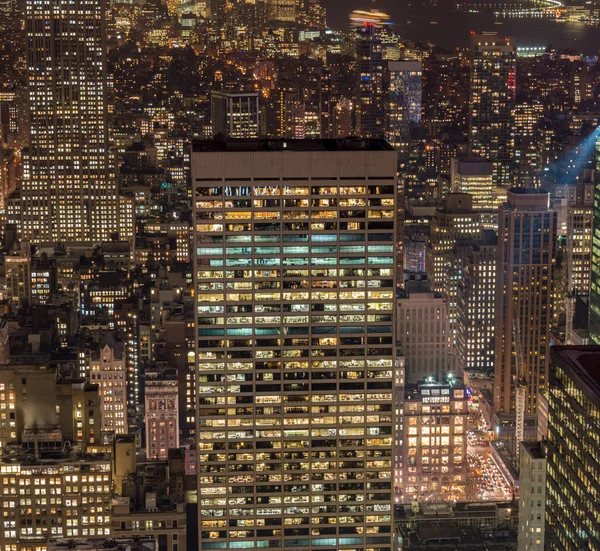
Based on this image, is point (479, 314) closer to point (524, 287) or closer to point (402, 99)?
point (524, 287)

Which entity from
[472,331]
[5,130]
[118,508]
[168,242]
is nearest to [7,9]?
[5,130]

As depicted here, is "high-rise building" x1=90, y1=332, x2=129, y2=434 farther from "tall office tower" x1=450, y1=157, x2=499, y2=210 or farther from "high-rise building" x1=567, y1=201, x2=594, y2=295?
"tall office tower" x1=450, y1=157, x2=499, y2=210

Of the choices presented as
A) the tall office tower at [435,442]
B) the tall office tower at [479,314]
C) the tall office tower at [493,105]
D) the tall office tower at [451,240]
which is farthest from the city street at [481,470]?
the tall office tower at [493,105]

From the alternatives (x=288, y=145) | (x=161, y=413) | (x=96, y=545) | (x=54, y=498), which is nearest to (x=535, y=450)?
(x=96, y=545)

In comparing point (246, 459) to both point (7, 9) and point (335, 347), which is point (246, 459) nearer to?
point (335, 347)

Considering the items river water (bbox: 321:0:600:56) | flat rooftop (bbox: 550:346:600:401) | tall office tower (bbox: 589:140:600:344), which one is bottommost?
tall office tower (bbox: 589:140:600:344)

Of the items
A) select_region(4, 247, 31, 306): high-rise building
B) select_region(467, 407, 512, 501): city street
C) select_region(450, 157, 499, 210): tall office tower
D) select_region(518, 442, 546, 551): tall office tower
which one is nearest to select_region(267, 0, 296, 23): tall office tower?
select_region(450, 157, 499, 210): tall office tower
